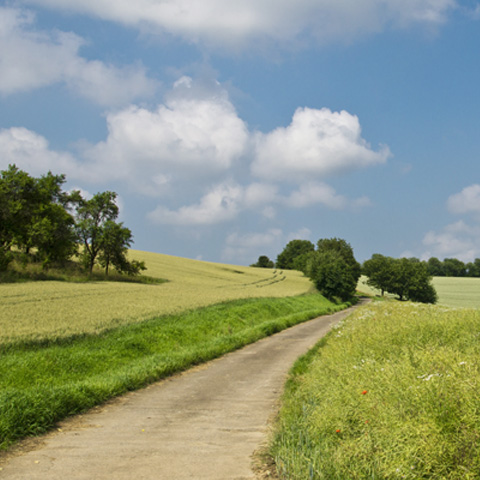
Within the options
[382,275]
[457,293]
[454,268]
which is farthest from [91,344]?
[454,268]

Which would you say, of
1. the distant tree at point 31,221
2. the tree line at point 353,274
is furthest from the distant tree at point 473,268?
the distant tree at point 31,221

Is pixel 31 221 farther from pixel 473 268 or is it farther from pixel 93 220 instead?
pixel 473 268

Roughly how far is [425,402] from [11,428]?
6420mm

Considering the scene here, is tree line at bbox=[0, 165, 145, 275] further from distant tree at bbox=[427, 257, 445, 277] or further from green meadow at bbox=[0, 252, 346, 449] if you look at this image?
distant tree at bbox=[427, 257, 445, 277]

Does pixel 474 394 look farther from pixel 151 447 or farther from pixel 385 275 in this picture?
pixel 385 275

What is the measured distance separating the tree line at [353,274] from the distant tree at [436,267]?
5373 centimetres

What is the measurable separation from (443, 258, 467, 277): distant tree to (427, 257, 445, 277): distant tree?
1.53 metres

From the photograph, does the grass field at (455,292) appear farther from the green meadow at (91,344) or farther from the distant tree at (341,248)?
the green meadow at (91,344)

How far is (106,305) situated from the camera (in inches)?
995

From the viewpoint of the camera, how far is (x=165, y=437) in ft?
22.3

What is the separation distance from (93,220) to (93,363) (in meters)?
42.1

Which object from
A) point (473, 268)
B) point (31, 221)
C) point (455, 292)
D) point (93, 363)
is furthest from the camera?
point (473, 268)

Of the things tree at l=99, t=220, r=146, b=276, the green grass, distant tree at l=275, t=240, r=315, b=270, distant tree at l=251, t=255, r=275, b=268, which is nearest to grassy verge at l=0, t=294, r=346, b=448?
tree at l=99, t=220, r=146, b=276

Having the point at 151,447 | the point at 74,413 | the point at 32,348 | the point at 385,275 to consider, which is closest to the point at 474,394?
the point at 151,447
